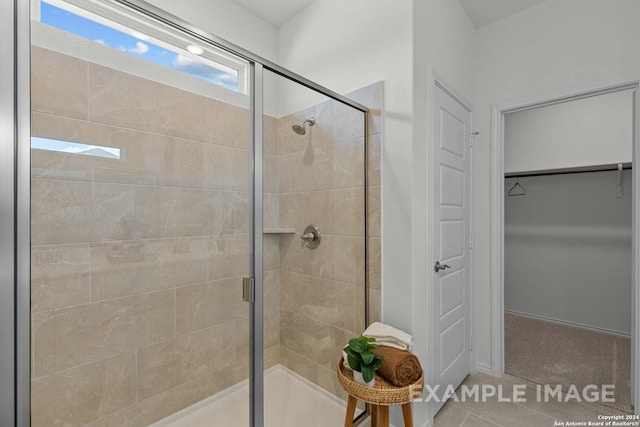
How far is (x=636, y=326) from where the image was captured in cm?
183

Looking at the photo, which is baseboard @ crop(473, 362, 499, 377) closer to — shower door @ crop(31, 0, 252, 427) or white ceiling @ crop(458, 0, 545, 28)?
shower door @ crop(31, 0, 252, 427)

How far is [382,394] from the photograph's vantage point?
4.38ft

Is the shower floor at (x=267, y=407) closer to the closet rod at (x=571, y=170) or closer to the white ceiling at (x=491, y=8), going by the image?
the white ceiling at (x=491, y=8)

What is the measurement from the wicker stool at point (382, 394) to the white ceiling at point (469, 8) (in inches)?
94.1

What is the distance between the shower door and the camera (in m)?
1.02

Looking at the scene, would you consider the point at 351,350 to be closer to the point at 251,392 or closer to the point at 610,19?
the point at 251,392

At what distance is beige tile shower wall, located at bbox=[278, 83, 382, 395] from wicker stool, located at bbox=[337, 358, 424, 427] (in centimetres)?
20

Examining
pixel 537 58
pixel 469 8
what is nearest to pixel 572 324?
pixel 537 58

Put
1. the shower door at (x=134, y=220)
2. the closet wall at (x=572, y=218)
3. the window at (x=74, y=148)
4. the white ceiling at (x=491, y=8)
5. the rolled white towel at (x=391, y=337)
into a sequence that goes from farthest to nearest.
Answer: the closet wall at (x=572, y=218)
the white ceiling at (x=491, y=8)
the rolled white towel at (x=391, y=337)
the shower door at (x=134, y=220)
the window at (x=74, y=148)

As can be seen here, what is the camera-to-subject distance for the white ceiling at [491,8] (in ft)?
7.05

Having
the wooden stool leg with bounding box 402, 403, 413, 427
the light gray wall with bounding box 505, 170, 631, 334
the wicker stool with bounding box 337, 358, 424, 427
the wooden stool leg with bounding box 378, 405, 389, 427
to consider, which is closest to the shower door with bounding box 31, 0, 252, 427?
the wicker stool with bounding box 337, 358, 424, 427

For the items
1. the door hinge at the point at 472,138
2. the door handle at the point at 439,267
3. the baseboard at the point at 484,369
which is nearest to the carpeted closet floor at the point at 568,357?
the baseboard at the point at 484,369

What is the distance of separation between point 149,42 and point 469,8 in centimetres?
215

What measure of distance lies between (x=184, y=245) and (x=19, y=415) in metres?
0.66
